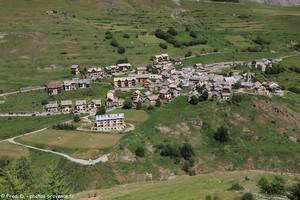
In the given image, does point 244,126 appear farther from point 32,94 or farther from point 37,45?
point 37,45

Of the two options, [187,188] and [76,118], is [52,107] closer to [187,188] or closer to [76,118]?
[76,118]

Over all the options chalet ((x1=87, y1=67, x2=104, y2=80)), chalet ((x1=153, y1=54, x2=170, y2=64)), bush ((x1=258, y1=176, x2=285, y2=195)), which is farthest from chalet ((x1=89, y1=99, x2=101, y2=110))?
bush ((x1=258, y1=176, x2=285, y2=195))

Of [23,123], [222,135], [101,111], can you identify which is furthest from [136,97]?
[23,123]

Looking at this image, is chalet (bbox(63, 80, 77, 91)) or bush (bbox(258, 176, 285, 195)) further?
chalet (bbox(63, 80, 77, 91))

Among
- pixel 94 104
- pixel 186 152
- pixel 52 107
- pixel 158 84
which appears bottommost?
pixel 186 152

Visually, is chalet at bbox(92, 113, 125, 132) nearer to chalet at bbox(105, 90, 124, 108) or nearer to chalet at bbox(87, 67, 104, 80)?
chalet at bbox(105, 90, 124, 108)

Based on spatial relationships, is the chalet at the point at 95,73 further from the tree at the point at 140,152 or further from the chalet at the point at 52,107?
the tree at the point at 140,152

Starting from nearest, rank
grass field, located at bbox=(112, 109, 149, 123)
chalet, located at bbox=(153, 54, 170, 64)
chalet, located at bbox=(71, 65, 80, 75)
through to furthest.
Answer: grass field, located at bbox=(112, 109, 149, 123)
chalet, located at bbox=(71, 65, 80, 75)
chalet, located at bbox=(153, 54, 170, 64)

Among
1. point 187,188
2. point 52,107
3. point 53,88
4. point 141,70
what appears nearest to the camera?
point 187,188
